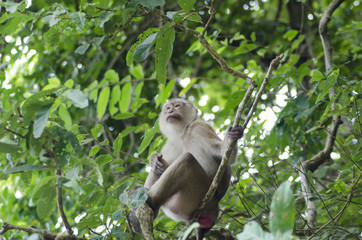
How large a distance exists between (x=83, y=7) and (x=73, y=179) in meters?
2.01

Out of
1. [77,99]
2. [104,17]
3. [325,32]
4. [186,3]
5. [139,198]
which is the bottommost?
[139,198]

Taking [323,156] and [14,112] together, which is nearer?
[14,112]

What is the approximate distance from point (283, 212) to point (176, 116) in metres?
4.76

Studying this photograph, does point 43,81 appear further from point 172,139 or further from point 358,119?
point 358,119

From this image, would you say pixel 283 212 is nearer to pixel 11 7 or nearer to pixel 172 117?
pixel 11 7

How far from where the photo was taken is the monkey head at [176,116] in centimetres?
669

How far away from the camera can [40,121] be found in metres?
3.12

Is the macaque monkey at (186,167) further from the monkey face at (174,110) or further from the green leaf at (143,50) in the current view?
the green leaf at (143,50)

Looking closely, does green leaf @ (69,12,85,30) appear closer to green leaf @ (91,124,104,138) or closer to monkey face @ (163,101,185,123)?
green leaf @ (91,124,104,138)

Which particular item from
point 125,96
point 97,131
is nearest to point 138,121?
point 125,96

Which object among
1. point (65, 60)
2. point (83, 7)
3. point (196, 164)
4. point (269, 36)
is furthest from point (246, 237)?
point (269, 36)

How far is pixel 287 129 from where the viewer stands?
575 centimetres

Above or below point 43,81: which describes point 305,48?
above

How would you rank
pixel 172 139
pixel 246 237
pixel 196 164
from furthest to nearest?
1. pixel 172 139
2. pixel 196 164
3. pixel 246 237
